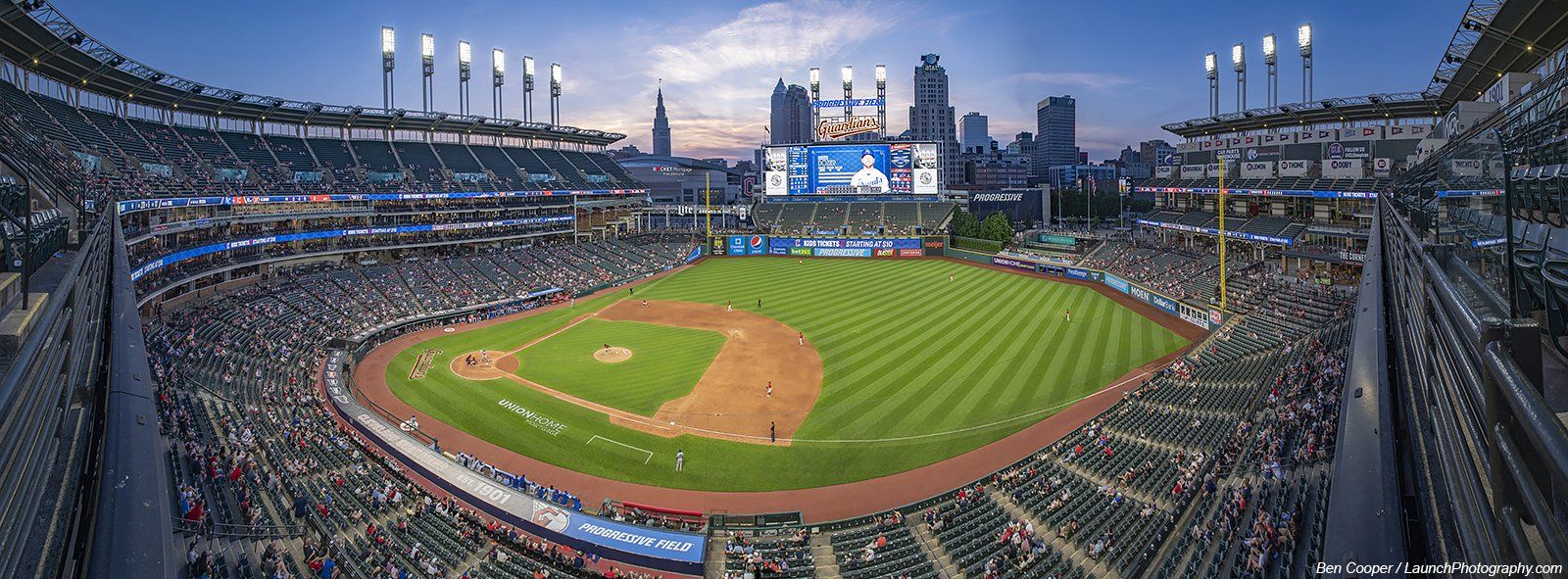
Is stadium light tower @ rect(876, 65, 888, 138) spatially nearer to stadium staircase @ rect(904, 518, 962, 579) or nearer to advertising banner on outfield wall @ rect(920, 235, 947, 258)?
advertising banner on outfield wall @ rect(920, 235, 947, 258)

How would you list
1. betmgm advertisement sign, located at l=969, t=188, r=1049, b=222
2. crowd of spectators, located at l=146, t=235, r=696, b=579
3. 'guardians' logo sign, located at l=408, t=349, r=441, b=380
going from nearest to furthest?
1. crowd of spectators, located at l=146, t=235, r=696, b=579
2. 'guardians' logo sign, located at l=408, t=349, r=441, b=380
3. betmgm advertisement sign, located at l=969, t=188, r=1049, b=222

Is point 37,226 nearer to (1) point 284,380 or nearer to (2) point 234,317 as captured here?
(1) point 284,380

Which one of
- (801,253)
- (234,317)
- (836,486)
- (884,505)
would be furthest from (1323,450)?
(801,253)

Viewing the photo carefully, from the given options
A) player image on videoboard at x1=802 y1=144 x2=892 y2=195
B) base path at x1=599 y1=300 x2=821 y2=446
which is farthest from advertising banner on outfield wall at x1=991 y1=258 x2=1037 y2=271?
base path at x1=599 y1=300 x2=821 y2=446

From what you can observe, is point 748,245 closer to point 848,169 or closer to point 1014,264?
point 848,169

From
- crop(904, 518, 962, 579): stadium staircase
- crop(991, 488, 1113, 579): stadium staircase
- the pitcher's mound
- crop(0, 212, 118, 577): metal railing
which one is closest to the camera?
crop(0, 212, 118, 577): metal railing

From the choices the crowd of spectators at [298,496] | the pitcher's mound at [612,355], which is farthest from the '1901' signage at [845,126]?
the crowd of spectators at [298,496]
